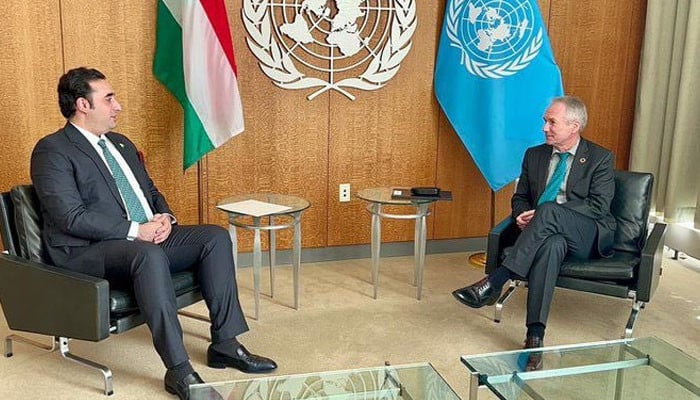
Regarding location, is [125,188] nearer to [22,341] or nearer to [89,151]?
[89,151]

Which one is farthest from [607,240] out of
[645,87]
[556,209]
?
[645,87]

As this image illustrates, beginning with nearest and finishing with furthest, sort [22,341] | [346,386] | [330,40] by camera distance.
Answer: [346,386] < [22,341] < [330,40]

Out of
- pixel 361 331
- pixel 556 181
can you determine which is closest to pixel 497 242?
pixel 556 181

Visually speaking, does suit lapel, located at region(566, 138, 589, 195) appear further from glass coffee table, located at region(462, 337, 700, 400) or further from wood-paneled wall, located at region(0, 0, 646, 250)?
wood-paneled wall, located at region(0, 0, 646, 250)

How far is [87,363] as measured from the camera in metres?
2.89

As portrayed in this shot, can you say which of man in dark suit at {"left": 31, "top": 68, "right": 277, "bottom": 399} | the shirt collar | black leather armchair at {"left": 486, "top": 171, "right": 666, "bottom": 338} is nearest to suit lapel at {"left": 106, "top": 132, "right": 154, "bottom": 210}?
man in dark suit at {"left": 31, "top": 68, "right": 277, "bottom": 399}

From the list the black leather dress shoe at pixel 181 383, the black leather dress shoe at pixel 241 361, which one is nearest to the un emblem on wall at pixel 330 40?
the black leather dress shoe at pixel 241 361

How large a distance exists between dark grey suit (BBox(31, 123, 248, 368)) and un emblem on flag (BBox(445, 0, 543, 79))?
6.57ft

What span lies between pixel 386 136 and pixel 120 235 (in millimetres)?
1999

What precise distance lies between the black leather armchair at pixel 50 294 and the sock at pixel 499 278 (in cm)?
133

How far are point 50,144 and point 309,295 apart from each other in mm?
1596

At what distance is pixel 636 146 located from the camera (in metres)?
4.84

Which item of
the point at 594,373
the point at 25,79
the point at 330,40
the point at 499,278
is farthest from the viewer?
the point at 330,40

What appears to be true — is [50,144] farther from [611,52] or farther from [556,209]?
[611,52]
